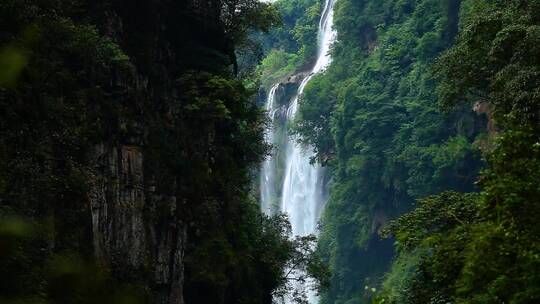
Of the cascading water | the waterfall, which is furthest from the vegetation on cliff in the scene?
the waterfall

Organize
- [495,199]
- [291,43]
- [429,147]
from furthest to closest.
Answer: [291,43] < [429,147] < [495,199]

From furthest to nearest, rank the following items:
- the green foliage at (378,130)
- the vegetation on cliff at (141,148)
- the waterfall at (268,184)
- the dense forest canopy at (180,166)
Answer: the waterfall at (268,184)
the green foliage at (378,130)
the vegetation on cliff at (141,148)
the dense forest canopy at (180,166)

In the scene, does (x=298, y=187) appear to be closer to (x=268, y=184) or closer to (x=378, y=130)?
(x=268, y=184)

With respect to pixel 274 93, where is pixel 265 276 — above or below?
below

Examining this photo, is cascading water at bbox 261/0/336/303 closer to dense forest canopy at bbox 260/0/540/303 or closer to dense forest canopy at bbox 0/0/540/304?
dense forest canopy at bbox 260/0/540/303

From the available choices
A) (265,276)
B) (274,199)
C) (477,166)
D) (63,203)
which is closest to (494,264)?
(63,203)

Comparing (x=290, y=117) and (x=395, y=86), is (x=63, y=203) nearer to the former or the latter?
(x=395, y=86)

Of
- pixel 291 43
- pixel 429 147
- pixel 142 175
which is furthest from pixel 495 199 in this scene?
pixel 291 43

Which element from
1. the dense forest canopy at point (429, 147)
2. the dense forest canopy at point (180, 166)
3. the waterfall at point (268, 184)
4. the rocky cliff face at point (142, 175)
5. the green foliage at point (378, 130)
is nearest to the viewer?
the dense forest canopy at point (180, 166)

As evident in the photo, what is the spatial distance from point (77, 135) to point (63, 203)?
3.79 feet

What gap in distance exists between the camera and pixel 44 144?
952cm

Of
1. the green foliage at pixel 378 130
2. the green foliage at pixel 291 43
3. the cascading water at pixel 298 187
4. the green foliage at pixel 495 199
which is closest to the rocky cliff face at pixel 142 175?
the green foliage at pixel 495 199

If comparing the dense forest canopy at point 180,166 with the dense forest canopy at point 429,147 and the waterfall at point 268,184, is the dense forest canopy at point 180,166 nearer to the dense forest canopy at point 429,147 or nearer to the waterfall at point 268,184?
the dense forest canopy at point 429,147

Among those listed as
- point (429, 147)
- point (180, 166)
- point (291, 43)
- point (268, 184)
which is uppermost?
point (291, 43)
